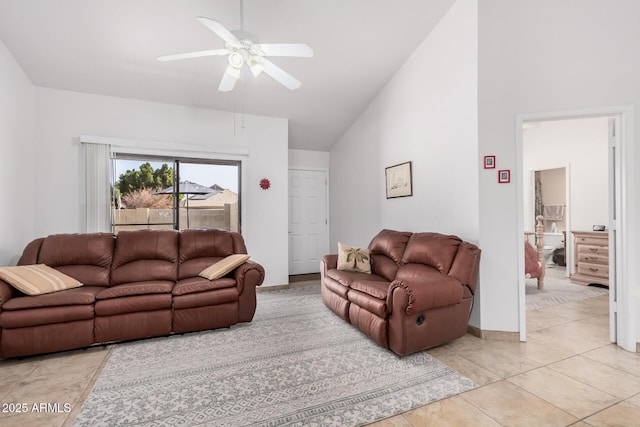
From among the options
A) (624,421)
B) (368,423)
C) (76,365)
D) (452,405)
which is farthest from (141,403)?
(624,421)

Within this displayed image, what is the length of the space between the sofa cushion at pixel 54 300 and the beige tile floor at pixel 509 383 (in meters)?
0.44

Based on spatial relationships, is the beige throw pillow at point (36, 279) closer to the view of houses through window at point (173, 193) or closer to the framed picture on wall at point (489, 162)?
A: the view of houses through window at point (173, 193)

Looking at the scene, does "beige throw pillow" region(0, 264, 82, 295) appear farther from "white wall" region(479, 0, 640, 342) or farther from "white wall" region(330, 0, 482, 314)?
"white wall" region(479, 0, 640, 342)

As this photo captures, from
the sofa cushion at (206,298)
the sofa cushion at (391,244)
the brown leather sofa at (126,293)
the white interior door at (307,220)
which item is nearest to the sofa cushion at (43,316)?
the brown leather sofa at (126,293)

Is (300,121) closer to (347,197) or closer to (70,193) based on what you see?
(347,197)

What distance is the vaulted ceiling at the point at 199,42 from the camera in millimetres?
2795

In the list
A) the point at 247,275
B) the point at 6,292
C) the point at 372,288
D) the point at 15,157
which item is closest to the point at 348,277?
the point at 372,288

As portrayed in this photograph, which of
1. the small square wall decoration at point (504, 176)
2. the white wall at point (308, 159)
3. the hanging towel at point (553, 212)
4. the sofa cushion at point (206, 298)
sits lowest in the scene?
the sofa cushion at point (206, 298)

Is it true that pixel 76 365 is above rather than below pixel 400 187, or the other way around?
below

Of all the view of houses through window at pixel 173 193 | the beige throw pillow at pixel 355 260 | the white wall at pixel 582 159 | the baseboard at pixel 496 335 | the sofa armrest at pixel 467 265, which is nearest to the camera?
the sofa armrest at pixel 467 265

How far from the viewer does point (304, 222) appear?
5758mm

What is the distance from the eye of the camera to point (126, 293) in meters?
2.68

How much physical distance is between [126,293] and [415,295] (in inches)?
99.3

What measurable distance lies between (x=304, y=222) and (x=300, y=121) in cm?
191
